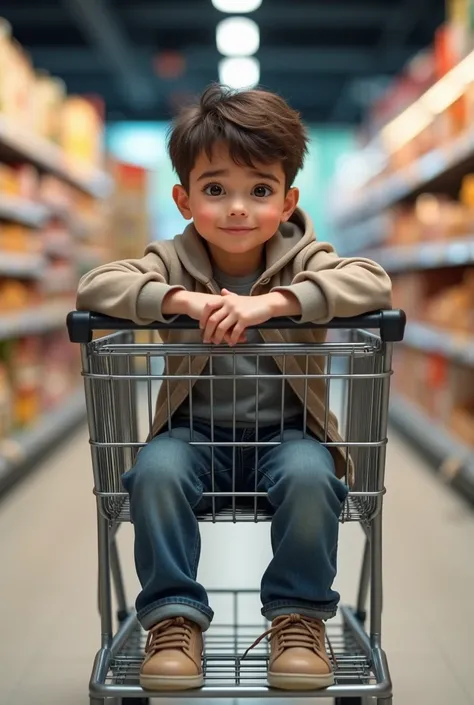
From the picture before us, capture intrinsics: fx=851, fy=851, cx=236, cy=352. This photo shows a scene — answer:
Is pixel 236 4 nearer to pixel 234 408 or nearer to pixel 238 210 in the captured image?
pixel 238 210

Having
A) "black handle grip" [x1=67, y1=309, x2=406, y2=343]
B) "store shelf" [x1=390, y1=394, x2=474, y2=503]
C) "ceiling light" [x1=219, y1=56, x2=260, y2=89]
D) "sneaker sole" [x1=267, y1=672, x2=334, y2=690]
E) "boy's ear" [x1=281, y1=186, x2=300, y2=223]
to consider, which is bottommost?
"store shelf" [x1=390, y1=394, x2=474, y2=503]

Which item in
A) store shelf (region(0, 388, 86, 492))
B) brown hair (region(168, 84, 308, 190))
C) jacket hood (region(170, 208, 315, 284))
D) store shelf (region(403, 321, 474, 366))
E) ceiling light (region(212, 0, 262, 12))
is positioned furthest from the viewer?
ceiling light (region(212, 0, 262, 12))

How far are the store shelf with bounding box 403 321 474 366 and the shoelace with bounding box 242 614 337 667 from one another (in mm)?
2512

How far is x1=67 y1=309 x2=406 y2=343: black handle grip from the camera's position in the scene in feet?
5.09

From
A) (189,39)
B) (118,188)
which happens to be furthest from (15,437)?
(189,39)

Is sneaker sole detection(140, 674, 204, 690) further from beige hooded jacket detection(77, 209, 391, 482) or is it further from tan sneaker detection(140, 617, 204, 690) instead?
beige hooded jacket detection(77, 209, 391, 482)

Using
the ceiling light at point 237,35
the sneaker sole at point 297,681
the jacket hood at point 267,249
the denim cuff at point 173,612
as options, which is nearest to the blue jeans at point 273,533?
the denim cuff at point 173,612

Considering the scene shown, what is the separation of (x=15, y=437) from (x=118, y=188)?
5.36 meters

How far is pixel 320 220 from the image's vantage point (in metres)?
15.2

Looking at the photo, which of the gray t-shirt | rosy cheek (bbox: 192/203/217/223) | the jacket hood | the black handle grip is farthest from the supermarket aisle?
rosy cheek (bbox: 192/203/217/223)

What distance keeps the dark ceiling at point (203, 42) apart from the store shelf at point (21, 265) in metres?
4.16

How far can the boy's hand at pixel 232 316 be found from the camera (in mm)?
1513

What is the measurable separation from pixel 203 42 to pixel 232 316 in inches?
402

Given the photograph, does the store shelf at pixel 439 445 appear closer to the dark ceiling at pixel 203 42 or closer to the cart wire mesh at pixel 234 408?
the cart wire mesh at pixel 234 408
